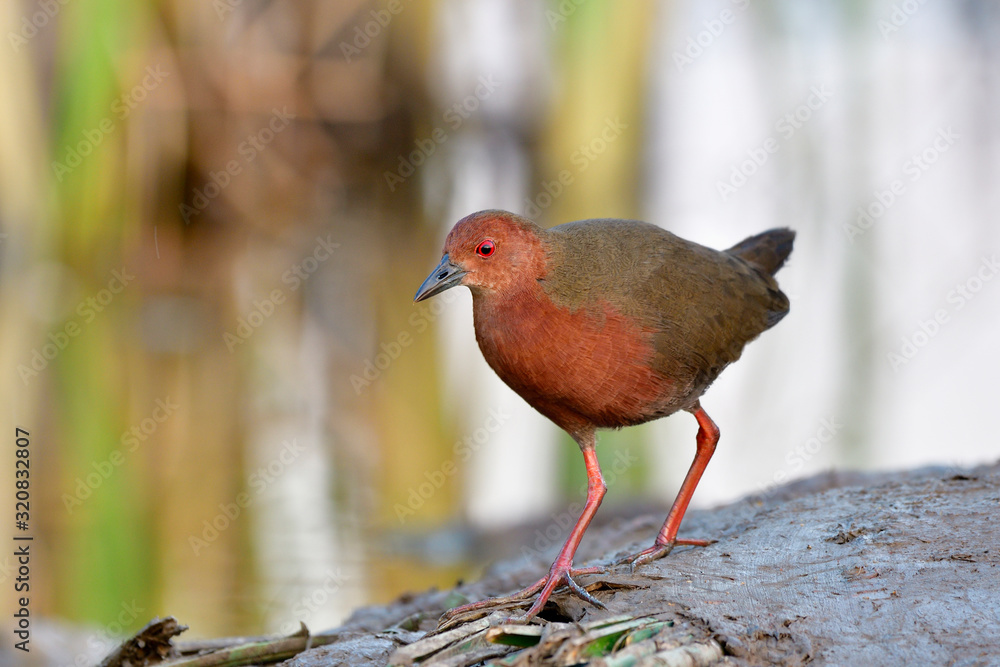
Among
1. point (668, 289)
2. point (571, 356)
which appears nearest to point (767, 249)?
point (668, 289)

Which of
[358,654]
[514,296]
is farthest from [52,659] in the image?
[514,296]

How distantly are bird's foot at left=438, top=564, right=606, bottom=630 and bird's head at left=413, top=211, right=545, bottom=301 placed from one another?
3.19ft

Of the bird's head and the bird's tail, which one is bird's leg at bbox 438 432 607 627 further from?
the bird's tail

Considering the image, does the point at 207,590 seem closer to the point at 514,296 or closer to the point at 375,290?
the point at 375,290

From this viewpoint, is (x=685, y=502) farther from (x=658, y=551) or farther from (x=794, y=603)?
(x=794, y=603)

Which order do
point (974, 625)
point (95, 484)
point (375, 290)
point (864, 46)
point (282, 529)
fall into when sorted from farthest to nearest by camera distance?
point (375, 290) < point (282, 529) < point (864, 46) < point (95, 484) < point (974, 625)

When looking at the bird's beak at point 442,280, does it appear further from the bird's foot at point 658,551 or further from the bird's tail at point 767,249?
the bird's tail at point 767,249

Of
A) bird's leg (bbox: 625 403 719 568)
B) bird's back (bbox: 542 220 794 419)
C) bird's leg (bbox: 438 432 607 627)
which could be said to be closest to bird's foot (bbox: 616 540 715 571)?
bird's leg (bbox: 625 403 719 568)

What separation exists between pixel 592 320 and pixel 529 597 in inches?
36.2

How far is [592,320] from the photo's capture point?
3.21 m

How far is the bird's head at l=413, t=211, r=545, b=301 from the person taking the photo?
3311 mm

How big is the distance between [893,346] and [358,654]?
545cm

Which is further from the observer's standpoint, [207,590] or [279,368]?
[279,368]

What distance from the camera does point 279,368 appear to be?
305 inches
